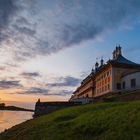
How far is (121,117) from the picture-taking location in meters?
24.4

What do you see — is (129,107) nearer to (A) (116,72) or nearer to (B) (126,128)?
(B) (126,128)

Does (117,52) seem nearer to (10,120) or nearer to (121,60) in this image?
(121,60)

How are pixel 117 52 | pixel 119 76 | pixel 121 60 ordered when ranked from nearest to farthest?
pixel 119 76
pixel 121 60
pixel 117 52

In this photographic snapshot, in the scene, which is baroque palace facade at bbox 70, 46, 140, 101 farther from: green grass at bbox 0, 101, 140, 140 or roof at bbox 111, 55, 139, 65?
green grass at bbox 0, 101, 140, 140

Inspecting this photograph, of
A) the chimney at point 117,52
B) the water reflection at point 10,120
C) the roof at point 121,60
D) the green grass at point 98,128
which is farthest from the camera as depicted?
the chimney at point 117,52

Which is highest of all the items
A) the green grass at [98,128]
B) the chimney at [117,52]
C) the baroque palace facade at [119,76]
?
the chimney at [117,52]

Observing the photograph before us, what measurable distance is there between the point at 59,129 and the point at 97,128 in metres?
3.12

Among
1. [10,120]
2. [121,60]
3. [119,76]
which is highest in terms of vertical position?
[121,60]

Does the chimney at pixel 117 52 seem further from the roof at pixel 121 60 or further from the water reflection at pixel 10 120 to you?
the water reflection at pixel 10 120

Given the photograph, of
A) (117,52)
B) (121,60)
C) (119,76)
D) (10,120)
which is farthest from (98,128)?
(117,52)

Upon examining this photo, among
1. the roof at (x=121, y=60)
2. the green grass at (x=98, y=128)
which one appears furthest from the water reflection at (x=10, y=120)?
the green grass at (x=98, y=128)

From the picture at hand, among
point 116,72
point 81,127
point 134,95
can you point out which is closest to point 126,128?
point 81,127

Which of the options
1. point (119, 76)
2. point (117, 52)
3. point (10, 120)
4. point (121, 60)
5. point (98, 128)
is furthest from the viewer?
point (117, 52)

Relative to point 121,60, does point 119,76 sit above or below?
below
